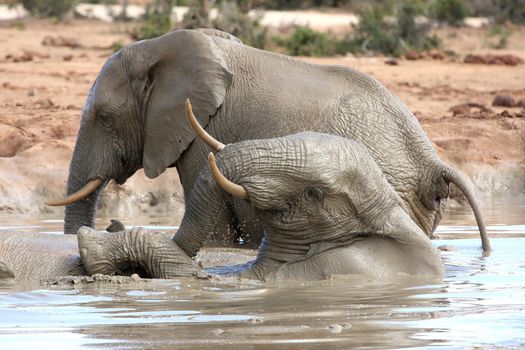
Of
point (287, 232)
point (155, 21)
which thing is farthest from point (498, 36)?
point (287, 232)

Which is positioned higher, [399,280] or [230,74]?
[230,74]

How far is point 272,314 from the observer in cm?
505

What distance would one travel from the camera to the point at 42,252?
6.02 meters

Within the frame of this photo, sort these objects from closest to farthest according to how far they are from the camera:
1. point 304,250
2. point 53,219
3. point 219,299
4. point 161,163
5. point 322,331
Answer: point 322,331
point 219,299
point 304,250
point 161,163
point 53,219

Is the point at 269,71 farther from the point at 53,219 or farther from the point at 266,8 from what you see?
the point at 266,8

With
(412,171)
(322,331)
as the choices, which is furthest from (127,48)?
(322,331)

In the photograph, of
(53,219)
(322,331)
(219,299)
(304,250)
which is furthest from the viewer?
(53,219)

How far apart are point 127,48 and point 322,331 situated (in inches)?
131

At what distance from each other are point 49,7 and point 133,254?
18.8 metres

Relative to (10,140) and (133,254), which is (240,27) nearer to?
(10,140)

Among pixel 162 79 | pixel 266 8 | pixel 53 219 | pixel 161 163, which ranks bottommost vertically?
pixel 266 8

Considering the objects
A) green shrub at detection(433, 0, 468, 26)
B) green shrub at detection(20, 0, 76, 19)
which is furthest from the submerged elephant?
green shrub at detection(433, 0, 468, 26)

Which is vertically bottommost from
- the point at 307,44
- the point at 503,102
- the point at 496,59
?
the point at 307,44

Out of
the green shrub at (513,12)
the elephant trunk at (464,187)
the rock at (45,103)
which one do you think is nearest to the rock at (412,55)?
the rock at (45,103)
